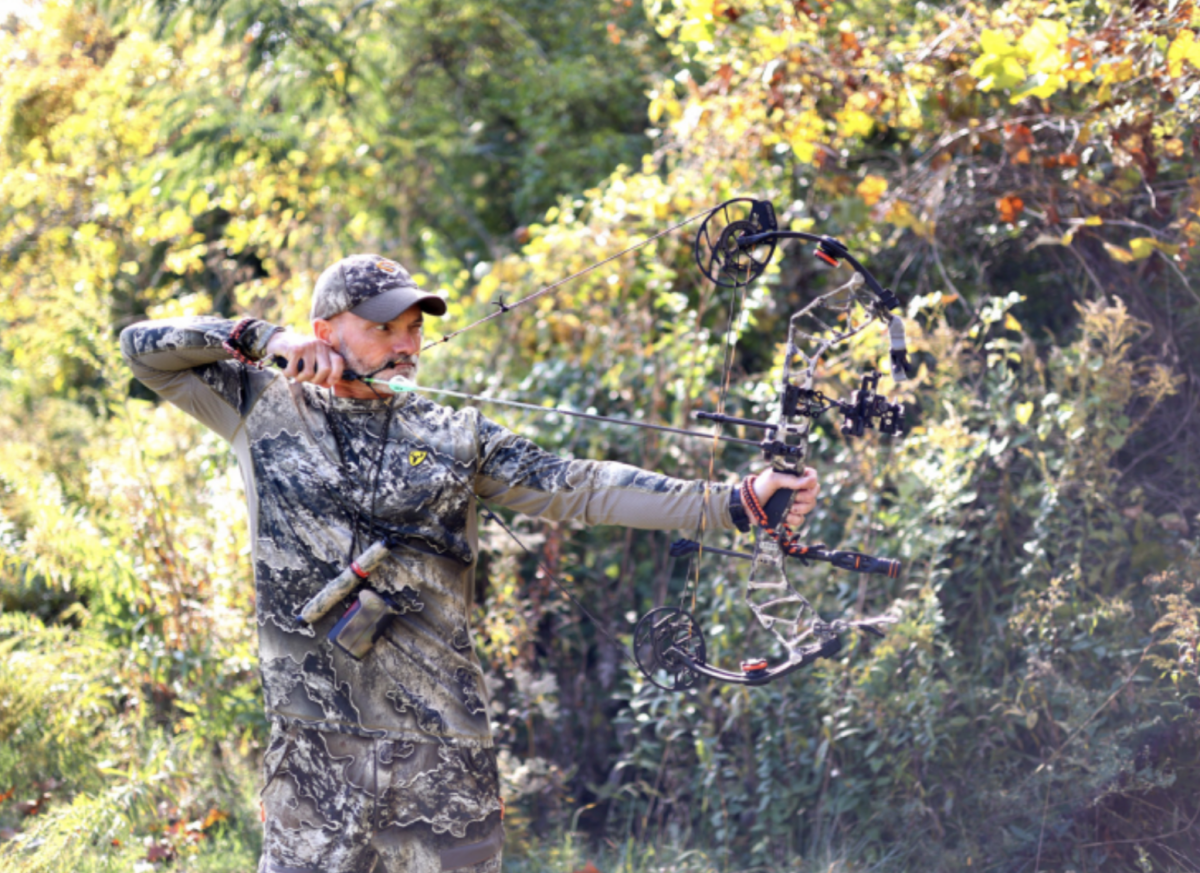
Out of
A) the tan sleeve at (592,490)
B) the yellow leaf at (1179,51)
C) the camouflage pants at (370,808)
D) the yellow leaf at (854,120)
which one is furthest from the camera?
the yellow leaf at (854,120)

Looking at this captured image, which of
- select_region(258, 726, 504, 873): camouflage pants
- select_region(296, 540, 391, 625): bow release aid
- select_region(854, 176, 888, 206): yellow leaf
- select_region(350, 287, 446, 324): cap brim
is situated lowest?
select_region(258, 726, 504, 873): camouflage pants

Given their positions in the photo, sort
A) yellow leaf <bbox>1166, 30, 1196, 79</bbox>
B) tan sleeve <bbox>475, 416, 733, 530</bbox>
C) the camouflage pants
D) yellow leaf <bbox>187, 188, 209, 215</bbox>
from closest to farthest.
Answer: the camouflage pants < tan sleeve <bbox>475, 416, 733, 530</bbox> < yellow leaf <bbox>1166, 30, 1196, 79</bbox> < yellow leaf <bbox>187, 188, 209, 215</bbox>

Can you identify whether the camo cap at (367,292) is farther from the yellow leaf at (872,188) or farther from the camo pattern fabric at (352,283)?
the yellow leaf at (872,188)

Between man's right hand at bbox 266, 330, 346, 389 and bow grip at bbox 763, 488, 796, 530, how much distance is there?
3.33 ft

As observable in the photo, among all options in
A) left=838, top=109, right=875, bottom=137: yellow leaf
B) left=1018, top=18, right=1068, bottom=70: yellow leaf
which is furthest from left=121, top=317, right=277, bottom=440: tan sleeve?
left=838, top=109, right=875, bottom=137: yellow leaf

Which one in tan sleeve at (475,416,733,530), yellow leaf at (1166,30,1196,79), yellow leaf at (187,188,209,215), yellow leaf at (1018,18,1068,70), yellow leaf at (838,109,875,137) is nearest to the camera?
tan sleeve at (475,416,733,530)

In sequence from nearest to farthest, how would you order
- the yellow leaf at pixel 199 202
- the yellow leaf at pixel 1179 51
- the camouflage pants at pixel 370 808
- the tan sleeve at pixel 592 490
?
the camouflage pants at pixel 370 808 < the tan sleeve at pixel 592 490 < the yellow leaf at pixel 1179 51 < the yellow leaf at pixel 199 202

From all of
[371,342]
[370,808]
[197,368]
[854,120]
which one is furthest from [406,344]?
[854,120]

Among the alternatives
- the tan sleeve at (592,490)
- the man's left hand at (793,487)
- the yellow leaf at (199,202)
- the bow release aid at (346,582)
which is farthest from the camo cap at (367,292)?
the yellow leaf at (199,202)

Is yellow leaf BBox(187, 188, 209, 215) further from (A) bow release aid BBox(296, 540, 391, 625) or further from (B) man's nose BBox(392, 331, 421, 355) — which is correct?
(A) bow release aid BBox(296, 540, 391, 625)

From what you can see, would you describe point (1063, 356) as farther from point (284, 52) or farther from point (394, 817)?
point (284, 52)

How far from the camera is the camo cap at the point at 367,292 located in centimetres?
242

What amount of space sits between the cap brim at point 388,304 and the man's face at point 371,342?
21 mm

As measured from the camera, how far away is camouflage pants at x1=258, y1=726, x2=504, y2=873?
2283 millimetres
